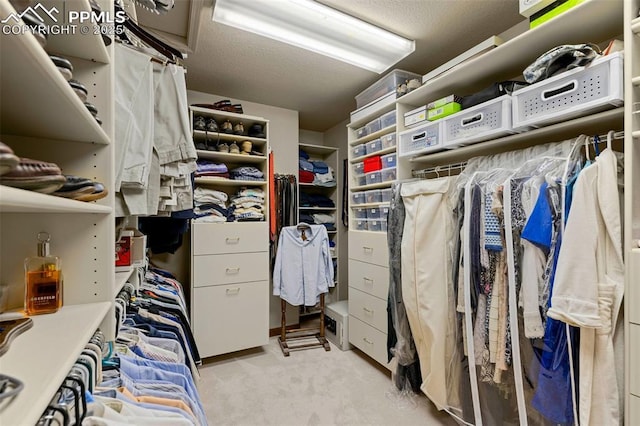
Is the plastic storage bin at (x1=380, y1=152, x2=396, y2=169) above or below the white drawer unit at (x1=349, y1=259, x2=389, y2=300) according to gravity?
above

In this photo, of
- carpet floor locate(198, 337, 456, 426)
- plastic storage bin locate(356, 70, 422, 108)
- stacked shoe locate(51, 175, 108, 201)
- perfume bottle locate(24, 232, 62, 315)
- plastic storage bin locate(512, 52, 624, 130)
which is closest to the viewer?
stacked shoe locate(51, 175, 108, 201)

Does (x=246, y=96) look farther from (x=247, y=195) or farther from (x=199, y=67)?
(x=247, y=195)

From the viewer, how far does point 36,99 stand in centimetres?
63

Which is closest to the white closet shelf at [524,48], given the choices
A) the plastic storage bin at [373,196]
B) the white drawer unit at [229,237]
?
the plastic storage bin at [373,196]

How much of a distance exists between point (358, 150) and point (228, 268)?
149 centimetres

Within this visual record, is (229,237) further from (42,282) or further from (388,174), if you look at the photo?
(42,282)

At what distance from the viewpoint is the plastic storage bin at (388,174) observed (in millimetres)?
2163

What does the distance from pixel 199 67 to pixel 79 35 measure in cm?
167

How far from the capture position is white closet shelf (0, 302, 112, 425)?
0.40 meters

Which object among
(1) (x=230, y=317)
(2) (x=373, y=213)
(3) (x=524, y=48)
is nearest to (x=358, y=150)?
(2) (x=373, y=213)

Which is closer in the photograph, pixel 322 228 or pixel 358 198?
pixel 358 198

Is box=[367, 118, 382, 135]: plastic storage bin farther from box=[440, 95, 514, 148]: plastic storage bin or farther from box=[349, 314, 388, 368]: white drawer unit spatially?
box=[349, 314, 388, 368]: white drawer unit

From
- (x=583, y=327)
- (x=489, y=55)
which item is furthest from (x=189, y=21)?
(x=583, y=327)

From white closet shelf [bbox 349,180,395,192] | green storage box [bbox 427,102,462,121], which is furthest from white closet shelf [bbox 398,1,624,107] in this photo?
white closet shelf [bbox 349,180,395,192]
